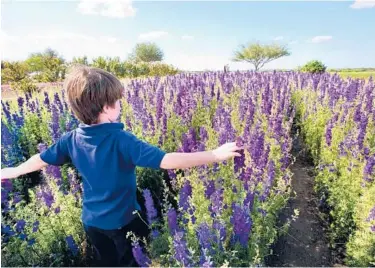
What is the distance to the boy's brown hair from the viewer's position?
2037 millimetres

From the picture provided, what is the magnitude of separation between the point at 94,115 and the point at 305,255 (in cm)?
237

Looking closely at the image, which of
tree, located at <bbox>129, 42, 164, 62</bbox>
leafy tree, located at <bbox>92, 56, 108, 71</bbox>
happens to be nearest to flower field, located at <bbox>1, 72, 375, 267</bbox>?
leafy tree, located at <bbox>92, 56, 108, 71</bbox>

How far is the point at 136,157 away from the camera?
1993 mm

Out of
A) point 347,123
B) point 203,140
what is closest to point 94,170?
point 203,140

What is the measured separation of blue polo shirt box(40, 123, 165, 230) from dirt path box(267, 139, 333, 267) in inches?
57.4

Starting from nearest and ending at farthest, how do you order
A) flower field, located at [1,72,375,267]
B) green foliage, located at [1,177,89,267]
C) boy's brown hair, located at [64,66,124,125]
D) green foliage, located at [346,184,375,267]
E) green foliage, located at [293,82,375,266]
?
boy's brown hair, located at [64,66,124,125], flower field, located at [1,72,375,267], green foliage, located at [1,177,89,267], green foliage, located at [346,184,375,267], green foliage, located at [293,82,375,266]

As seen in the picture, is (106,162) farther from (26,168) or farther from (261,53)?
(261,53)

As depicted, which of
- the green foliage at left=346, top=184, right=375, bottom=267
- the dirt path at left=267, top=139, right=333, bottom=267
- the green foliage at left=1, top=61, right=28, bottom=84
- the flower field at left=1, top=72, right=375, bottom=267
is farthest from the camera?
the green foliage at left=1, top=61, right=28, bottom=84

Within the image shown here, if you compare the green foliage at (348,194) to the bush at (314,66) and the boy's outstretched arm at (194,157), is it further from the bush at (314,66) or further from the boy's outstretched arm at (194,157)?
the bush at (314,66)

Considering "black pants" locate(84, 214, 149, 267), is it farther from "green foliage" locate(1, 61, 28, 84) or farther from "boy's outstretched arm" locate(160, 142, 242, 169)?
"green foliage" locate(1, 61, 28, 84)

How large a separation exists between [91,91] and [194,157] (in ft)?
2.29

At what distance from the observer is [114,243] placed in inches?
96.3

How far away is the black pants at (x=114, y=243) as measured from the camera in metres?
2.38

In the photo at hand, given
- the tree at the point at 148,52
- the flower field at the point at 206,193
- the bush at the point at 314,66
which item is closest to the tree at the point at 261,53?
the tree at the point at 148,52
